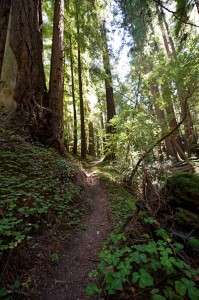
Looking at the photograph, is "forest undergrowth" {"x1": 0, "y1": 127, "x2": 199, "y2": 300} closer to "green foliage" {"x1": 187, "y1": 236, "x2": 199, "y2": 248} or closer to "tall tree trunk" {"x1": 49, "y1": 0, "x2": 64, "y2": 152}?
"green foliage" {"x1": 187, "y1": 236, "x2": 199, "y2": 248}

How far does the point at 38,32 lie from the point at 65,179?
17.4 feet

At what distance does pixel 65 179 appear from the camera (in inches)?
169

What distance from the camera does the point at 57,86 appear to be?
614 cm

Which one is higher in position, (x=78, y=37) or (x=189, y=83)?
(x=78, y=37)

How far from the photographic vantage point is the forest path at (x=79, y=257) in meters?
1.88

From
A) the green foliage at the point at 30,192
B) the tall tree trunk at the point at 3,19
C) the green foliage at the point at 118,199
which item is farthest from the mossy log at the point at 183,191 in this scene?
the tall tree trunk at the point at 3,19

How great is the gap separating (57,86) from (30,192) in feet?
14.8

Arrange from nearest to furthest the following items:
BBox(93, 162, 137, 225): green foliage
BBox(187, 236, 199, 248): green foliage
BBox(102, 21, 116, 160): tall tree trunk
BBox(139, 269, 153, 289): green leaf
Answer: BBox(139, 269, 153, 289): green leaf, BBox(187, 236, 199, 248): green foliage, BBox(93, 162, 137, 225): green foliage, BBox(102, 21, 116, 160): tall tree trunk

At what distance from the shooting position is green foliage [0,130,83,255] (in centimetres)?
220

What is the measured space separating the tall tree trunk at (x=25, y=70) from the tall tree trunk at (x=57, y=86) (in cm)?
31

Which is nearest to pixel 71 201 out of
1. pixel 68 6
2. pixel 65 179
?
pixel 65 179

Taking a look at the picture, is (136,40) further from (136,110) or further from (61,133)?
(61,133)

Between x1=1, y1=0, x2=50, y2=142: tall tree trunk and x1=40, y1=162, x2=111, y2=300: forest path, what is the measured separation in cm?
330

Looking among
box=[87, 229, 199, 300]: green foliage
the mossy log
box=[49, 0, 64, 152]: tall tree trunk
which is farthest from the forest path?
box=[49, 0, 64, 152]: tall tree trunk
